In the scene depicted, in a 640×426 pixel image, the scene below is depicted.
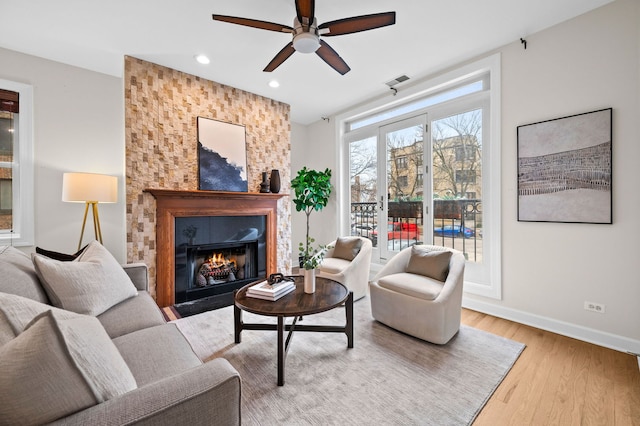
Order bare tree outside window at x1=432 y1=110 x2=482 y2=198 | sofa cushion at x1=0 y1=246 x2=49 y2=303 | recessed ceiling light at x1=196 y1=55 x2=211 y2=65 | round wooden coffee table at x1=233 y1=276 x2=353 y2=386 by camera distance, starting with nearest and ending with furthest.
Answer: sofa cushion at x1=0 y1=246 x2=49 y2=303 < round wooden coffee table at x1=233 y1=276 x2=353 y2=386 < recessed ceiling light at x1=196 y1=55 x2=211 y2=65 < bare tree outside window at x1=432 y1=110 x2=482 y2=198

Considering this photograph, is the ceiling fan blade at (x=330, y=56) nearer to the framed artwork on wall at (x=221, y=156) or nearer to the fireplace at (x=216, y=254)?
the framed artwork on wall at (x=221, y=156)

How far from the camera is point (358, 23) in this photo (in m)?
1.99

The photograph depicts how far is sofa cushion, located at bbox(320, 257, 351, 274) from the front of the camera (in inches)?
123

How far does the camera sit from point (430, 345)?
86.8 inches

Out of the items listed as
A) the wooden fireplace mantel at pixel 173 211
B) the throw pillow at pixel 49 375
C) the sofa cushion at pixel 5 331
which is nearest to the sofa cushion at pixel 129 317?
the sofa cushion at pixel 5 331

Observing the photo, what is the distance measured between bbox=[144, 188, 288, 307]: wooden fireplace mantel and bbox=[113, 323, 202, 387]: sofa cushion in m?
1.80

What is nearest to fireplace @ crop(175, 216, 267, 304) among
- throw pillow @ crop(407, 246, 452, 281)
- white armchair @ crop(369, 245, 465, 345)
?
white armchair @ crop(369, 245, 465, 345)

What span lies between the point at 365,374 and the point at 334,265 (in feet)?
4.86

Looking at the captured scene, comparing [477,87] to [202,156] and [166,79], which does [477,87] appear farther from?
[166,79]

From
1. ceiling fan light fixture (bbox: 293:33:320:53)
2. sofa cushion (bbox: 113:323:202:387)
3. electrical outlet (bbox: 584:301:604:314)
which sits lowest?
electrical outlet (bbox: 584:301:604:314)

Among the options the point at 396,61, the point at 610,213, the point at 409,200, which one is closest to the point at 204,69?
the point at 396,61

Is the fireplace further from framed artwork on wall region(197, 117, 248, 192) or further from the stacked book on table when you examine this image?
the stacked book on table

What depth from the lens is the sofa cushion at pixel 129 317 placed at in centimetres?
153

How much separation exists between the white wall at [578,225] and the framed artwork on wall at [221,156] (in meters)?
3.18
